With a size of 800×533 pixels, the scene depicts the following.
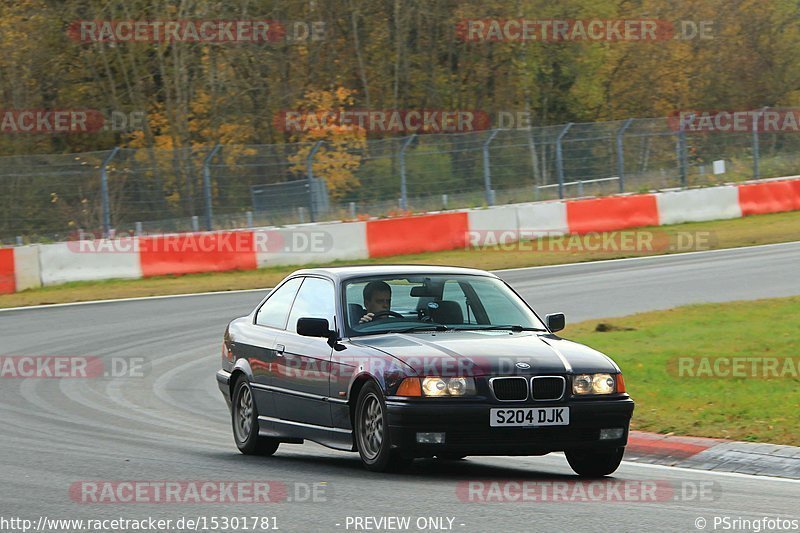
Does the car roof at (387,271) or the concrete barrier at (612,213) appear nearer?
the car roof at (387,271)

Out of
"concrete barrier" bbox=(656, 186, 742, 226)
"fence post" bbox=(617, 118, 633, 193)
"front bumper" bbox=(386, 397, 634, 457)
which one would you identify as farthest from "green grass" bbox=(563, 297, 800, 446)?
"fence post" bbox=(617, 118, 633, 193)

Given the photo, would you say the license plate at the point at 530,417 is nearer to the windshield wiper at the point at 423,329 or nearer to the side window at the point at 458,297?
the windshield wiper at the point at 423,329

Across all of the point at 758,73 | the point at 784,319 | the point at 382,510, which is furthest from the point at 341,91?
the point at 382,510

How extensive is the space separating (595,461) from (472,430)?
1.02 meters

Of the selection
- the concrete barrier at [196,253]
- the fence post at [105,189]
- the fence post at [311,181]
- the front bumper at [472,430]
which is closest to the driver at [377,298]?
the front bumper at [472,430]

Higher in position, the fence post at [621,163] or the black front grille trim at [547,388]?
the fence post at [621,163]

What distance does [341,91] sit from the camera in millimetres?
39812

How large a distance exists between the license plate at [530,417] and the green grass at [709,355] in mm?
2090

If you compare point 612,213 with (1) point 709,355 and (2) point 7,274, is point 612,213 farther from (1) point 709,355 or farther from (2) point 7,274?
(1) point 709,355

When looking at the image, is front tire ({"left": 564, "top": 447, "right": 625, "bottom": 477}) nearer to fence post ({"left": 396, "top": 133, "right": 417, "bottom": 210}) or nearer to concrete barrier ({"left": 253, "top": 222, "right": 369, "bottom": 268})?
concrete barrier ({"left": 253, "top": 222, "right": 369, "bottom": 268})

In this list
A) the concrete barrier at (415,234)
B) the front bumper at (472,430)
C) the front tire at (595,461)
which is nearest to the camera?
the front bumper at (472,430)

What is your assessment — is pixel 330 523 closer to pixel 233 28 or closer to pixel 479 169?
pixel 479 169

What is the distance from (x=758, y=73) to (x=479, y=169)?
25665mm

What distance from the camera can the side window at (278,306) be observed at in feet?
33.6
